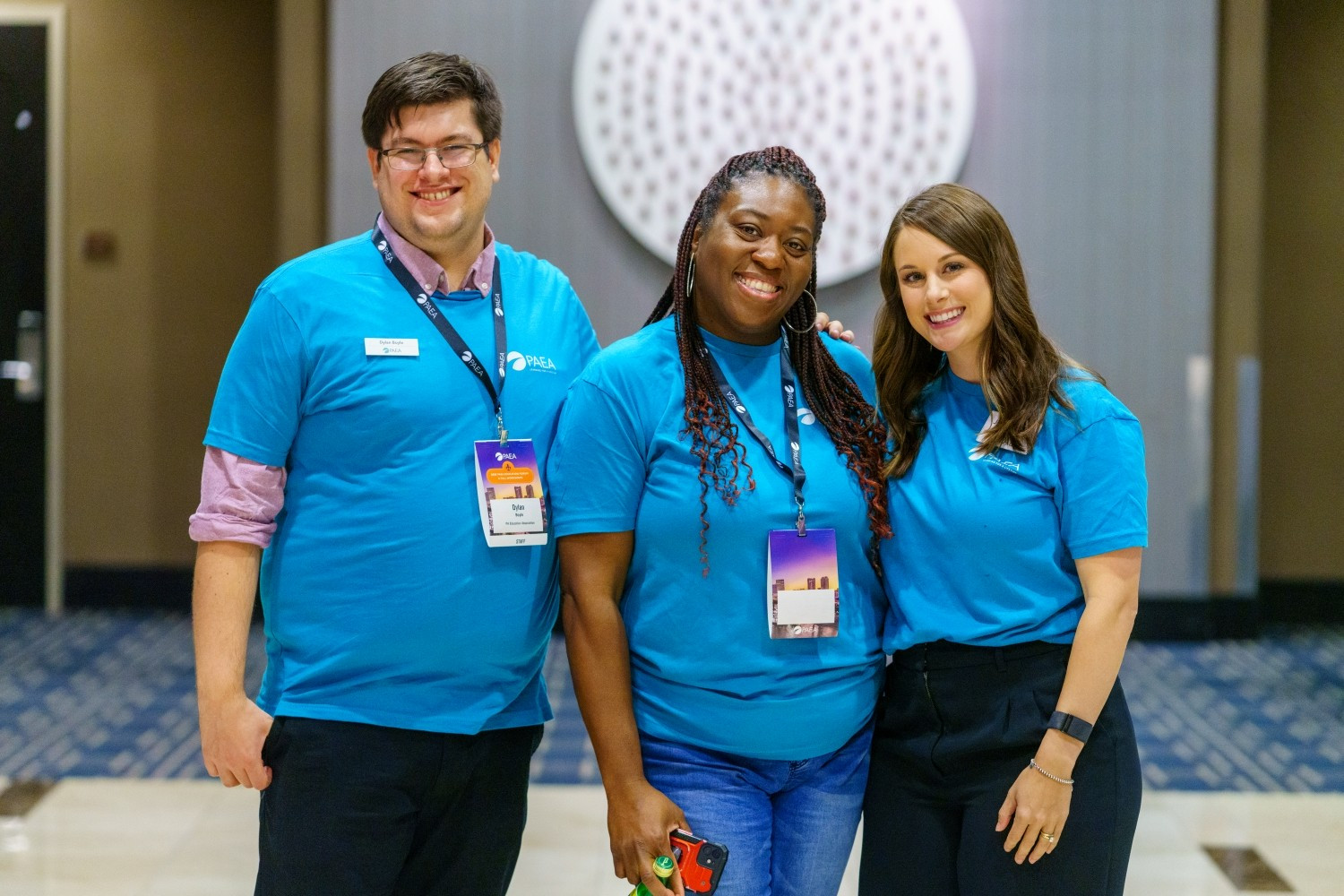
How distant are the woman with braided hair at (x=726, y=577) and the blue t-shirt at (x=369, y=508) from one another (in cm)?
13

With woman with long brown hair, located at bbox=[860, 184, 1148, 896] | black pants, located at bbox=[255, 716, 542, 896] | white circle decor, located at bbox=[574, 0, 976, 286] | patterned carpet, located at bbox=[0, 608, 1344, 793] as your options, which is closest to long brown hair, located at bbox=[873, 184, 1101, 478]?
woman with long brown hair, located at bbox=[860, 184, 1148, 896]

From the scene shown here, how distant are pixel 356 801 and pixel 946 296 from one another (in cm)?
105

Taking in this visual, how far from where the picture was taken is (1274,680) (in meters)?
5.16

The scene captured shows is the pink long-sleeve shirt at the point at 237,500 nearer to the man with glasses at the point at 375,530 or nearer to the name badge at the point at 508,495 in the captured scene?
the man with glasses at the point at 375,530

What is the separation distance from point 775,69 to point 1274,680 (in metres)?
3.18

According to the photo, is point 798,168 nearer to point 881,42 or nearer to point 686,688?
point 686,688

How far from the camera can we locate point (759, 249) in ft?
5.62

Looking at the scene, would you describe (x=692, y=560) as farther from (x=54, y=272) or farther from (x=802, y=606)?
(x=54, y=272)

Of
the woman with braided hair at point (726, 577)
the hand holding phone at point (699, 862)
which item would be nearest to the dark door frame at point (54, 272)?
the woman with braided hair at point (726, 577)

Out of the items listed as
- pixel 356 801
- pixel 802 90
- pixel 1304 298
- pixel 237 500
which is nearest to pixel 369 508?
pixel 237 500

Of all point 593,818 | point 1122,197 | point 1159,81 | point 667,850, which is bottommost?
point 593,818

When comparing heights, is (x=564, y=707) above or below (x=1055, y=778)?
below

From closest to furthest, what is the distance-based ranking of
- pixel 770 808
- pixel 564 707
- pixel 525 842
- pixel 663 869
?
1. pixel 663 869
2. pixel 770 808
3. pixel 525 842
4. pixel 564 707

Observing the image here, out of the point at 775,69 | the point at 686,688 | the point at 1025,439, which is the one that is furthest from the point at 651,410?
the point at 775,69
